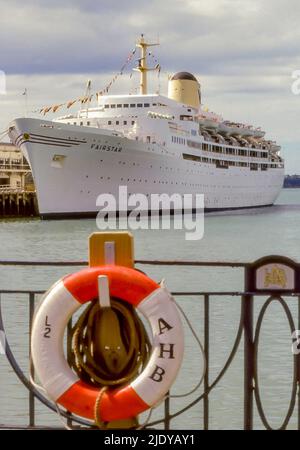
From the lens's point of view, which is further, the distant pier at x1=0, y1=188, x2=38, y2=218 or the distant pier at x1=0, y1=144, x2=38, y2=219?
the distant pier at x1=0, y1=144, x2=38, y2=219

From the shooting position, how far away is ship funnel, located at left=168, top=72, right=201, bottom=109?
6786 cm

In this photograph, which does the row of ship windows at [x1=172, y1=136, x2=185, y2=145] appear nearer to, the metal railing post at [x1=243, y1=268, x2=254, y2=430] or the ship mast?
the ship mast

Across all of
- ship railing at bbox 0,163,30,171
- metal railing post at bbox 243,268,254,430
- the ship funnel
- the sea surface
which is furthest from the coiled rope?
ship railing at bbox 0,163,30,171

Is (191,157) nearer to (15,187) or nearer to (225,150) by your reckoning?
(225,150)

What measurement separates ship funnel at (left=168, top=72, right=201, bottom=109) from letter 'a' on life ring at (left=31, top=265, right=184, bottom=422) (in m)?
64.2

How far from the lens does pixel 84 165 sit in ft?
162

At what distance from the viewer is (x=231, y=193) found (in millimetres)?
66125

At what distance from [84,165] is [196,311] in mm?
33721

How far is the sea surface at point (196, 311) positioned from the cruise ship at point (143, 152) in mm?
6692

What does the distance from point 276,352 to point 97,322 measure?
8.58 meters

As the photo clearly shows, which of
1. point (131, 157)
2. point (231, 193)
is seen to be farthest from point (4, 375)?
point (231, 193)

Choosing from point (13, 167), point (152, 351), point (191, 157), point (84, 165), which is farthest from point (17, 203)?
point (152, 351)

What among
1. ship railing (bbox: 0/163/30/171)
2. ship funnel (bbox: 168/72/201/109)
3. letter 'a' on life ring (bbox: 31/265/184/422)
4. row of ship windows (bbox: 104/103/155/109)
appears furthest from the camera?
ship railing (bbox: 0/163/30/171)
